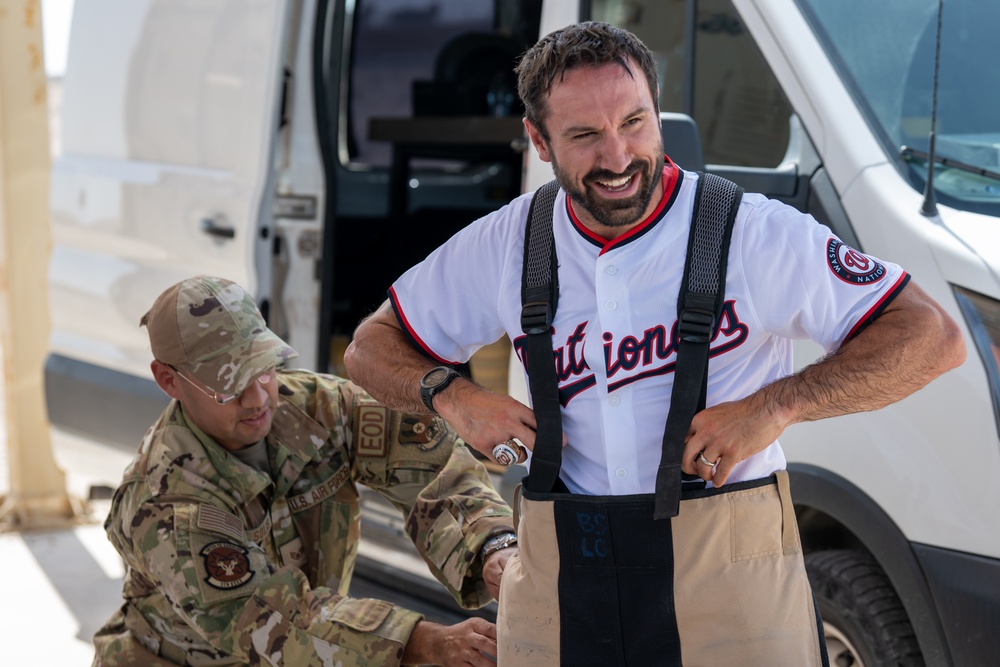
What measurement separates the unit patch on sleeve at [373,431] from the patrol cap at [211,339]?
0.76ft

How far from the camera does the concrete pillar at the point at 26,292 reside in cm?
526

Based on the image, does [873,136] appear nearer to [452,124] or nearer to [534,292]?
[534,292]

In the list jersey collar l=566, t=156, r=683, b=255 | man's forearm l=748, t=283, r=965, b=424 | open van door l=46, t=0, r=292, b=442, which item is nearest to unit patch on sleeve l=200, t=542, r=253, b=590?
jersey collar l=566, t=156, r=683, b=255

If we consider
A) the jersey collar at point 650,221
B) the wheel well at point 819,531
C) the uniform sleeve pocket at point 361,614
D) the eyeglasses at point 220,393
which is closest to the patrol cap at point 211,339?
the eyeglasses at point 220,393

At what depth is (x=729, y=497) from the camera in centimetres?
167

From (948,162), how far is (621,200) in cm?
104

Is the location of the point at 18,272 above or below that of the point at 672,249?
below

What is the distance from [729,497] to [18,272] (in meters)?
4.55

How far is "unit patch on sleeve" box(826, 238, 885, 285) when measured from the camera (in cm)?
165

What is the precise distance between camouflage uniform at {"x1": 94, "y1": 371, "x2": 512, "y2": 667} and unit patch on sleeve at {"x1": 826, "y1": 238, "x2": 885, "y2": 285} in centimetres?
88

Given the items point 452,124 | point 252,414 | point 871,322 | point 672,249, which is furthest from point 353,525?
point 452,124

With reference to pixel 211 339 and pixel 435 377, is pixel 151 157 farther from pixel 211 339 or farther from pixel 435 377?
pixel 435 377

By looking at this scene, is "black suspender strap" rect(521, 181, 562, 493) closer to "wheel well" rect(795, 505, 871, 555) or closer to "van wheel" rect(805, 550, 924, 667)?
"van wheel" rect(805, 550, 924, 667)

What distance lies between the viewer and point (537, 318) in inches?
69.6
